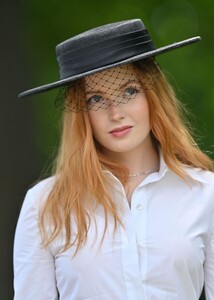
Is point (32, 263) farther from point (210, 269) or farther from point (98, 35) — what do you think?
point (98, 35)

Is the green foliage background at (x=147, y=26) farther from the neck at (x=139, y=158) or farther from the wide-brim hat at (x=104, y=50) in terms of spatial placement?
the wide-brim hat at (x=104, y=50)

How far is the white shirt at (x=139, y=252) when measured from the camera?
8.50ft

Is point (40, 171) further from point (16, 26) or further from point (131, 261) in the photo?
point (131, 261)

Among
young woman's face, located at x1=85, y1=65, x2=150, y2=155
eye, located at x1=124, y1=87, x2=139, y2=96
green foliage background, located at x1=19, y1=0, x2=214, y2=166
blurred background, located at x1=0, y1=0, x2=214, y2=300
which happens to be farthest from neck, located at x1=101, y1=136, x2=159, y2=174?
green foliage background, located at x1=19, y1=0, x2=214, y2=166

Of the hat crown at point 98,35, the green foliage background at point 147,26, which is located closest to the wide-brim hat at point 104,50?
the hat crown at point 98,35

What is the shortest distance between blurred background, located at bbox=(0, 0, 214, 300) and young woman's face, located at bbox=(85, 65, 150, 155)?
3.16ft

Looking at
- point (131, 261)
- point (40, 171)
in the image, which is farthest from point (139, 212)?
point (40, 171)

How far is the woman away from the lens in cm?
258

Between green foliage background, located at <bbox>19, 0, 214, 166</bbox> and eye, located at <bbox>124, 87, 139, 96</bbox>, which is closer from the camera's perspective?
eye, located at <bbox>124, 87, 139, 96</bbox>

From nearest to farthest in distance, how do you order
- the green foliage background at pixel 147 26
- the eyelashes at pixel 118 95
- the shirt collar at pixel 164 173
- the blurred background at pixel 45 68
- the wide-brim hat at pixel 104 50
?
the wide-brim hat at pixel 104 50, the eyelashes at pixel 118 95, the shirt collar at pixel 164 173, the blurred background at pixel 45 68, the green foliage background at pixel 147 26

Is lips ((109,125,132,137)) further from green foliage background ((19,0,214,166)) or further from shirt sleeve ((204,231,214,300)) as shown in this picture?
green foliage background ((19,0,214,166))

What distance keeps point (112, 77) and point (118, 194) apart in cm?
39

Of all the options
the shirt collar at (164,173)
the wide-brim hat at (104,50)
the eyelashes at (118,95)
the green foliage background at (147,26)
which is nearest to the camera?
the wide-brim hat at (104,50)

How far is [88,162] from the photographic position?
272cm
